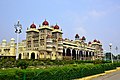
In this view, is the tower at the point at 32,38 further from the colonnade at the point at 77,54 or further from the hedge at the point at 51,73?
the hedge at the point at 51,73

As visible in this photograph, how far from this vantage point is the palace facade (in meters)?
63.4

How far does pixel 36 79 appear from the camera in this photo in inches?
447

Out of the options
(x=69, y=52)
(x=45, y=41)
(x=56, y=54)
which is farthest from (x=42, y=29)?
(x=69, y=52)

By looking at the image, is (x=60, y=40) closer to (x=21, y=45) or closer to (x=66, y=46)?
(x=66, y=46)

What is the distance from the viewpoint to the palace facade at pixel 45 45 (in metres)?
63.4

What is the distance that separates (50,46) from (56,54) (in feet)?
17.5

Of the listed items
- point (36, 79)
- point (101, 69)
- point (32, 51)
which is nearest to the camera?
point (36, 79)

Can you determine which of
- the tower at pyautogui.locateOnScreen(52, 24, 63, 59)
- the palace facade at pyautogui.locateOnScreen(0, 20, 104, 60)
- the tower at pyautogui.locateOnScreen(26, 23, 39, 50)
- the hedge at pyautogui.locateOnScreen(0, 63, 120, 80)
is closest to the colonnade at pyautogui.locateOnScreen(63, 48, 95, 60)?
the palace facade at pyautogui.locateOnScreen(0, 20, 104, 60)

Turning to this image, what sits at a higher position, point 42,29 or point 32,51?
point 42,29

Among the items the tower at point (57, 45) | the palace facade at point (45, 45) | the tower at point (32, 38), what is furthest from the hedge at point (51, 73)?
the tower at point (32, 38)

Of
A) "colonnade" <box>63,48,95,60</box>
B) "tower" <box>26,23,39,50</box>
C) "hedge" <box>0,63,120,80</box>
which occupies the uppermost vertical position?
"tower" <box>26,23,39,50</box>

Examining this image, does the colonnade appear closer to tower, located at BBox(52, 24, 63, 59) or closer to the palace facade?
the palace facade

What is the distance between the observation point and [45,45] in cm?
6350

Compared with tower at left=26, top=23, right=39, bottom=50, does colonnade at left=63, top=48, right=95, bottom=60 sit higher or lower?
lower
